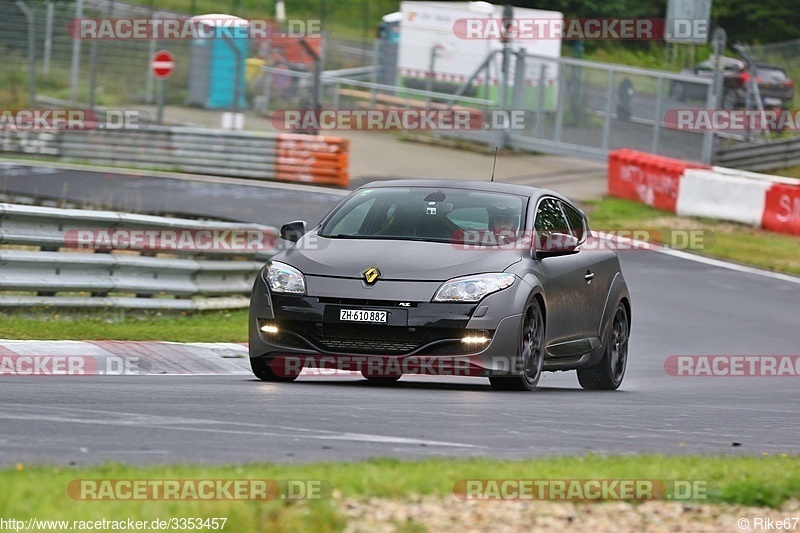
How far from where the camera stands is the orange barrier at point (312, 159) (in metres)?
30.2

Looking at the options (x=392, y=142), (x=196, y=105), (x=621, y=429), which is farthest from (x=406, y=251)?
Result: (x=196, y=105)

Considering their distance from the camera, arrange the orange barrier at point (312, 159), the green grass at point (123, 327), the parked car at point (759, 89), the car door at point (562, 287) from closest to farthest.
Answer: the car door at point (562, 287), the green grass at point (123, 327), the orange barrier at point (312, 159), the parked car at point (759, 89)

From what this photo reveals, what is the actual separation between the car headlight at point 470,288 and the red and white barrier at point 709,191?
642 inches

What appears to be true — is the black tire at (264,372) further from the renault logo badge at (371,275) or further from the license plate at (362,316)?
the renault logo badge at (371,275)

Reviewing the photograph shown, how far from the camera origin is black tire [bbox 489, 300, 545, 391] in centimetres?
1004

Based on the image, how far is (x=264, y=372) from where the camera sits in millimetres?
10406

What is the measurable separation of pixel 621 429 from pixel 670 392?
3.76 meters

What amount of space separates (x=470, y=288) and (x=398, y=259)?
1.78 feet

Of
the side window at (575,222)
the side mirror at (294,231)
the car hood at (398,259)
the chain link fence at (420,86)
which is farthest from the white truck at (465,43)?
the car hood at (398,259)

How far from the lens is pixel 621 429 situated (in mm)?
8375

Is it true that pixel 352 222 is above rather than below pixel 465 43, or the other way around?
below

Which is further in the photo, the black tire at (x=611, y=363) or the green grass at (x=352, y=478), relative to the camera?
the black tire at (x=611, y=363)

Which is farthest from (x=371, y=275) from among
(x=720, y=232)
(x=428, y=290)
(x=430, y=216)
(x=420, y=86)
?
(x=420, y=86)

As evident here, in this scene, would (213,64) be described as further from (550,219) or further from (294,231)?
(294,231)
